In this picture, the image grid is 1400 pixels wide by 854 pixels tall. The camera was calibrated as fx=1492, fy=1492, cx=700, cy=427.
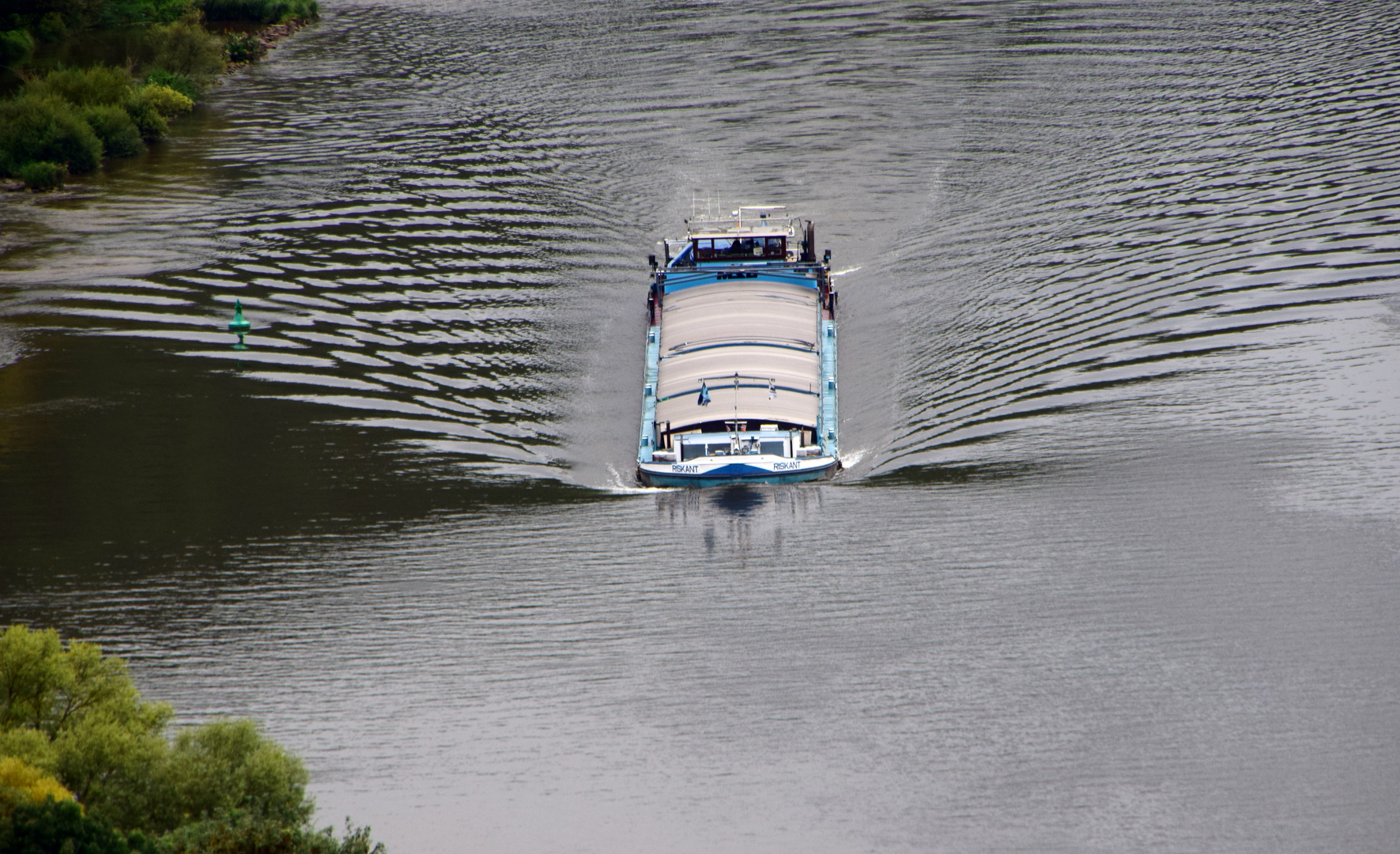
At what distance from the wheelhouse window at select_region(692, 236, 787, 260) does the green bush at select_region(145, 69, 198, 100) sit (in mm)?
42049

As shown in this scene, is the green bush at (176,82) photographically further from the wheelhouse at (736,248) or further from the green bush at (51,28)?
the wheelhouse at (736,248)

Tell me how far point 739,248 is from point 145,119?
38.4 meters

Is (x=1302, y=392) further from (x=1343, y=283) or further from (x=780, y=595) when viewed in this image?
(x=780, y=595)

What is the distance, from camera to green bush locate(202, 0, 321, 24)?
103500 millimetres

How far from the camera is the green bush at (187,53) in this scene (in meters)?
88.1

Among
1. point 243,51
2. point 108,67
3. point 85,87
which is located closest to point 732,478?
point 85,87

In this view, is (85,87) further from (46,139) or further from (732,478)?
(732,478)

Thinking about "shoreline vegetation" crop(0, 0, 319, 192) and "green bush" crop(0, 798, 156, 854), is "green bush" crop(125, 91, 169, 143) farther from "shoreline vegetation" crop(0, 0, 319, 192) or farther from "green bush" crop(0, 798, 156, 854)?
"green bush" crop(0, 798, 156, 854)

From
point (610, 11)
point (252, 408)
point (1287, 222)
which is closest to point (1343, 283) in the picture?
point (1287, 222)

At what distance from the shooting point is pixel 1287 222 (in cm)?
5672

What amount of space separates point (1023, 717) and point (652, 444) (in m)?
14.7

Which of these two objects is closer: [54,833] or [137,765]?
[54,833]

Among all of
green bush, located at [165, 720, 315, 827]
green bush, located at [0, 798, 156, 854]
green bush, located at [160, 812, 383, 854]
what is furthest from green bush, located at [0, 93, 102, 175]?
green bush, located at [0, 798, 156, 854]

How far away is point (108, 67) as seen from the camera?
90.4 meters
